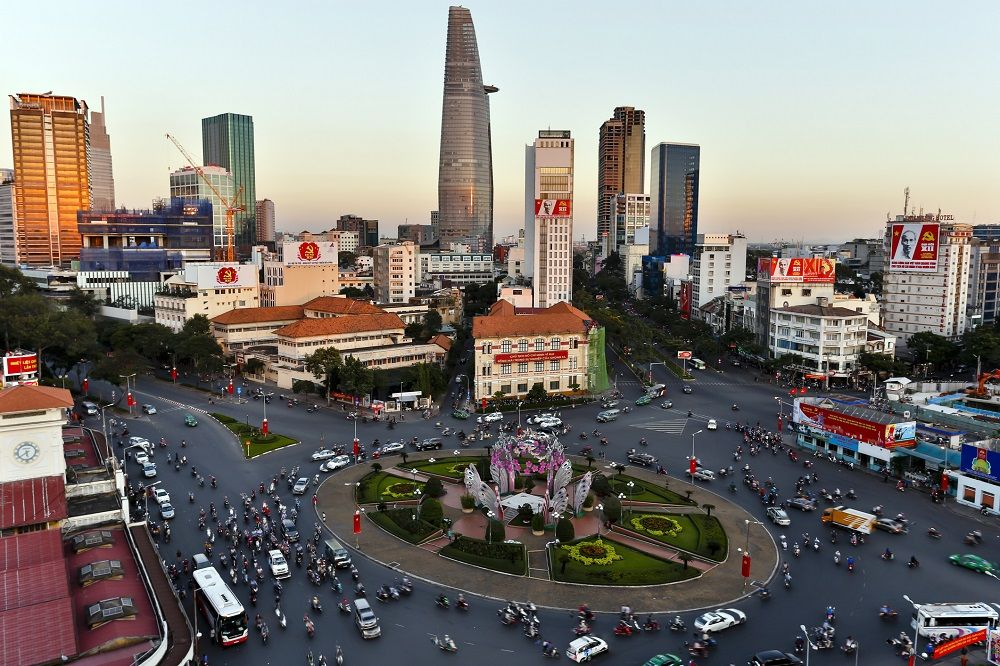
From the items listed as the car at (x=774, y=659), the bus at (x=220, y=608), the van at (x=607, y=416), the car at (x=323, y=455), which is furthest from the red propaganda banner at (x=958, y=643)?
the car at (x=323, y=455)

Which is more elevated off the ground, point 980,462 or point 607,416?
point 980,462

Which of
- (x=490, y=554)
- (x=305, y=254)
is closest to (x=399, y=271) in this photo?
(x=305, y=254)

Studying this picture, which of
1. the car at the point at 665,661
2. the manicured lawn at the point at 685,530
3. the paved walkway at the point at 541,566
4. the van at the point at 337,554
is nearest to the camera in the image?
the car at the point at 665,661

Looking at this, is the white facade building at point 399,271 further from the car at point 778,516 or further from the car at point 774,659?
the car at point 774,659

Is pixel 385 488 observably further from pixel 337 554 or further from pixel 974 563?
pixel 974 563

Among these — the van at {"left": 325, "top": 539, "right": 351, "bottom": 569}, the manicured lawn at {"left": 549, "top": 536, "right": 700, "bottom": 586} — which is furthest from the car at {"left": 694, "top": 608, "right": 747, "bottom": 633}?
the van at {"left": 325, "top": 539, "right": 351, "bottom": 569}

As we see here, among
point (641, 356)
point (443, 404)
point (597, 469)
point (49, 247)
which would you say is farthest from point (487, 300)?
point (49, 247)
